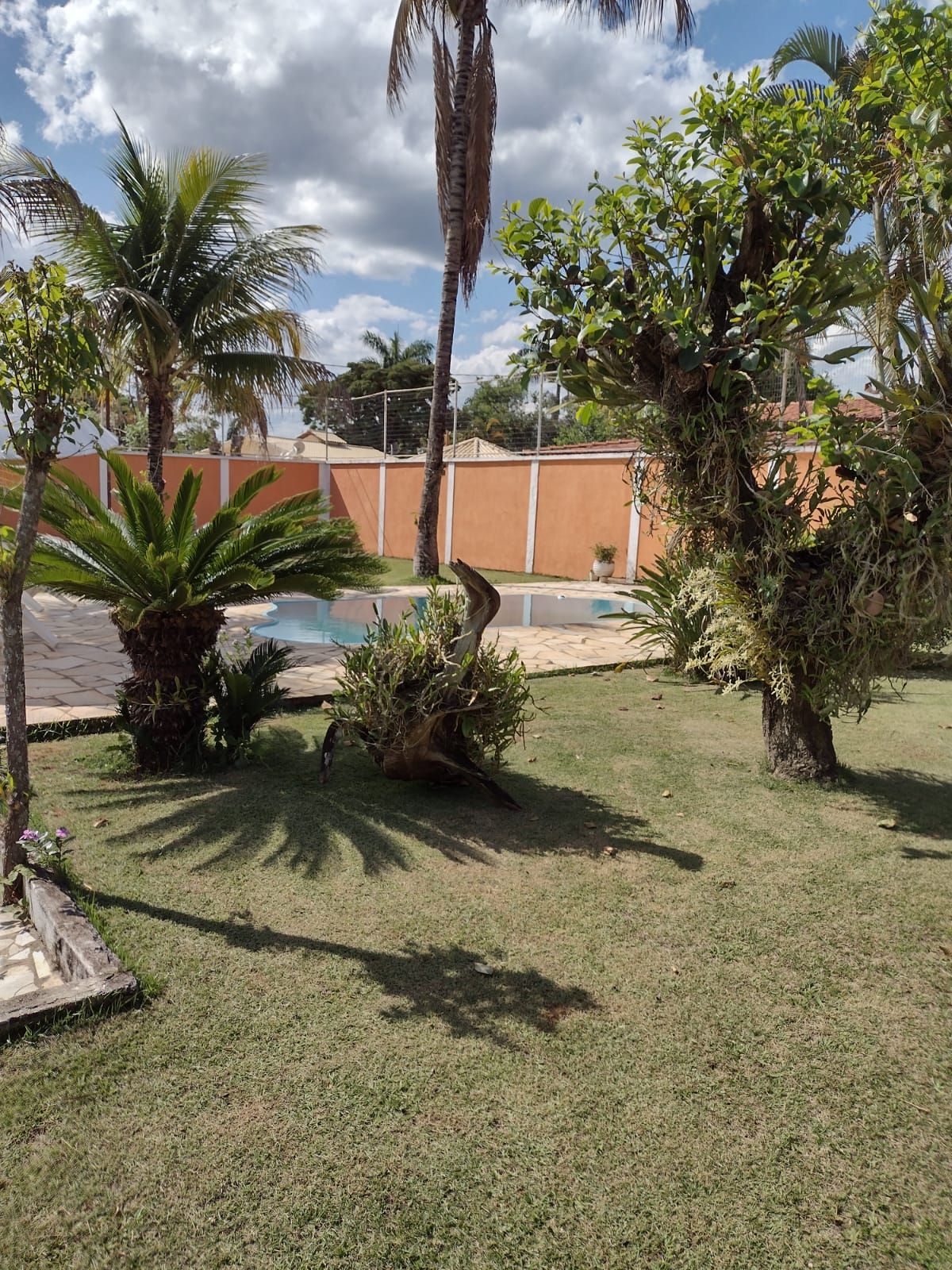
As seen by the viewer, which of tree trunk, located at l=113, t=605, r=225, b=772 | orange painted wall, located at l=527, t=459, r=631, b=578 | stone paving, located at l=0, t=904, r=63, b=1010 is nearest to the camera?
stone paving, located at l=0, t=904, r=63, b=1010

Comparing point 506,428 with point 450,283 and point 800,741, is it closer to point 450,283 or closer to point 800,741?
point 450,283

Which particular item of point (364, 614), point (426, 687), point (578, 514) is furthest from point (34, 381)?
point (578, 514)

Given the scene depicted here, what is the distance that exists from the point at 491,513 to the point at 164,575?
48.5 ft

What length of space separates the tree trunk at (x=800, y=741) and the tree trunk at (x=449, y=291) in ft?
33.8

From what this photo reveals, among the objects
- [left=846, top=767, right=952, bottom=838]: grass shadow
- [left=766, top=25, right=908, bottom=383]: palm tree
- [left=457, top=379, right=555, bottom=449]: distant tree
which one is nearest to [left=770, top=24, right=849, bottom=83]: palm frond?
[left=766, top=25, right=908, bottom=383]: palm tree

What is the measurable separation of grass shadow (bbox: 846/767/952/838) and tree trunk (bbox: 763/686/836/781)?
24cm

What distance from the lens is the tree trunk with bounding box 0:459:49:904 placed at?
3195 mm

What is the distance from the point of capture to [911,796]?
493cm

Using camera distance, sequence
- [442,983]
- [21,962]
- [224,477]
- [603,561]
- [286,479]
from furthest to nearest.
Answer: [286,479] → [224,477] → [603,561] → [21,962] → [442,983]

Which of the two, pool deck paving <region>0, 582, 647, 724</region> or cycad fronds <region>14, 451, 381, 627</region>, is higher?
cycad fronds <region>14, 451, 381, 627</region>

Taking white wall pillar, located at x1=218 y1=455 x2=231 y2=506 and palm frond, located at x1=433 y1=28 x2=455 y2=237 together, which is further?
white wall pillar, located at x1=218 y1=455 x2=231 y2=506

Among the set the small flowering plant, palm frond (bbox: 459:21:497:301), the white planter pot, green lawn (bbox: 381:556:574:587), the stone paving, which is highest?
palm frond (bbox: 459:21:497:301)

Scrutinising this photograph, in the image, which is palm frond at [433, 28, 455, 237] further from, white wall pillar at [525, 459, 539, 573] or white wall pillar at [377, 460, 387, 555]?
white wall pillar at [377, 460, 387, 555]

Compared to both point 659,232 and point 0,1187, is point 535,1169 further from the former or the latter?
point 659,232
